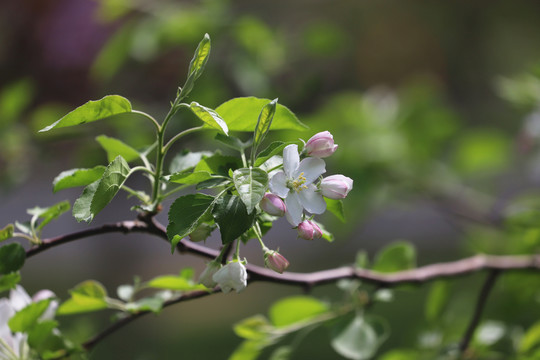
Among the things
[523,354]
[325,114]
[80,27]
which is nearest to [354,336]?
[523,354]

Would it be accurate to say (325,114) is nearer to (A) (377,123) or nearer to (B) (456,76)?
(A) (377,123)

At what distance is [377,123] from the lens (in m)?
1.07

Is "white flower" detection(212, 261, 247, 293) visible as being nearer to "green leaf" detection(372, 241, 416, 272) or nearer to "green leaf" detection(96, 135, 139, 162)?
"green leaf" detection(96, 135, 139, 162)

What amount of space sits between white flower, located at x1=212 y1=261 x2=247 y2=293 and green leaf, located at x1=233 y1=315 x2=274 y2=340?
8.5 inches

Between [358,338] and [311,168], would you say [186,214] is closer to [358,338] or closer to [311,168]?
[311,168]

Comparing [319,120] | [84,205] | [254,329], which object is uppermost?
[319,120]

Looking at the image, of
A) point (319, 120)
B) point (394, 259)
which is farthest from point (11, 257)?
point (319, 120)

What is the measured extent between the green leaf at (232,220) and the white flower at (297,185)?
0.06ft

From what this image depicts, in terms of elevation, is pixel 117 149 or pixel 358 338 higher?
pixel 117 149

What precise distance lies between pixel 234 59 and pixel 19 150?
0.42 metres

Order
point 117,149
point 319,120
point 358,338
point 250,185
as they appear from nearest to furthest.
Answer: point 250,185, point 117,149, point 358,338, point 319,120

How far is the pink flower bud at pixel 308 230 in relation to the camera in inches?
11.3

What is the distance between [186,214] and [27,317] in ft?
0.57

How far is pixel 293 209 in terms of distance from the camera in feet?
0.99
